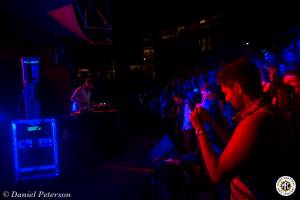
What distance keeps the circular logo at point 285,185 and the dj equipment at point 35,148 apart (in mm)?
5081

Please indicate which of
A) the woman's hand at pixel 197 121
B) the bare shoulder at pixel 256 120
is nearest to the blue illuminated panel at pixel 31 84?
the woman's hand at pixel 197 121

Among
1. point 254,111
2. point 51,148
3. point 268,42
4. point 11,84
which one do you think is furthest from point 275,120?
point 268,42

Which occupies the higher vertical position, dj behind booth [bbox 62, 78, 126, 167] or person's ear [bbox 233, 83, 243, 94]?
person's ear [bbox 233, 83, 243, 94]

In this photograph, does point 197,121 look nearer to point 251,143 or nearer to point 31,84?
point 251,143

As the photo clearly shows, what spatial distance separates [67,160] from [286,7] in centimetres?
855

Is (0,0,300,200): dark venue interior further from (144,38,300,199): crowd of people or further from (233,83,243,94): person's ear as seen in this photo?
(233,83,243,94): person's ear

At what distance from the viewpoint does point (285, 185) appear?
140 centimetres

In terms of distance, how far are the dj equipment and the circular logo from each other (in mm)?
5081

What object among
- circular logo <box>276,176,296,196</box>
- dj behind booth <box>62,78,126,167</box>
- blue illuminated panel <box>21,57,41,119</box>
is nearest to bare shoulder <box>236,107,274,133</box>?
circular logo <box>276,176,296,196</box>

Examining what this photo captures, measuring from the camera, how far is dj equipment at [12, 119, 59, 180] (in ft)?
18.8

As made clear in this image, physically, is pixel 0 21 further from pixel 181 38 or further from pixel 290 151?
pixel 181 38

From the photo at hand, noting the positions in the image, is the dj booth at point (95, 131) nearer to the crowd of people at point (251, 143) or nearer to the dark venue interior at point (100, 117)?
the dark venue interior at point (100, 117)

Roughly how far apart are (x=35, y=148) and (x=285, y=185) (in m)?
5.24

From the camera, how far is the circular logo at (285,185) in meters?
1.39
